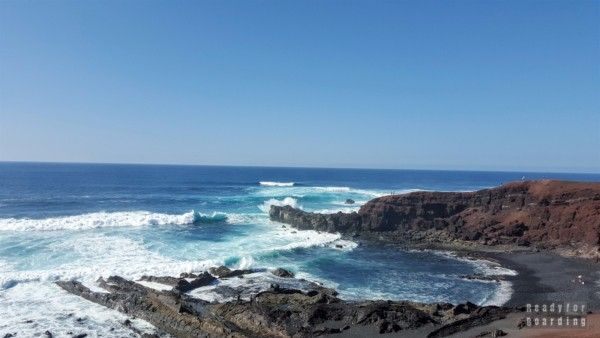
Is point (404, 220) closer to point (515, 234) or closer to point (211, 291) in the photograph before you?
point (515, 234)

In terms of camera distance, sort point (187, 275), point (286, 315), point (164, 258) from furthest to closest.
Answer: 1. point (164, 258)
2. point (187, 275)
3. point (286, 315)

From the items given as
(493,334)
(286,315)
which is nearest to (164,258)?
(286,315)

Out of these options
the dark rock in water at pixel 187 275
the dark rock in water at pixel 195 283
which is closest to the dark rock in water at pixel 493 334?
the dark rock in water at pixel 195 283

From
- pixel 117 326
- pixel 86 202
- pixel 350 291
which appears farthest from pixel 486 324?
pixel 86 202

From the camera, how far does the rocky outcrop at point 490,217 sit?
129ft

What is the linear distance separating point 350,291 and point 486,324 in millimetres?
9085

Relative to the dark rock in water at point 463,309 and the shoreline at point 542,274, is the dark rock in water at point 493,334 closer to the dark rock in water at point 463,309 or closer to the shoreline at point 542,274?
the dark rock in water at point 463,309

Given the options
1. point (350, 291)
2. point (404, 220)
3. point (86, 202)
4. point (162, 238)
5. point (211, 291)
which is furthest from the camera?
point (86, 202)

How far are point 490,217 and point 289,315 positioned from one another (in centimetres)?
3300

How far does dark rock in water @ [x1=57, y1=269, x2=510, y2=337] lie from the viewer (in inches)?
731

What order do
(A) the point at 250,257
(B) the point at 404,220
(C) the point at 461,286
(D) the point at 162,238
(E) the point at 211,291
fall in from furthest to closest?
(B) the point at 404,220
(D) the point at 162,238
(A) the point at 250,257
(C) the point at 461,286
(E) the point at 211,291

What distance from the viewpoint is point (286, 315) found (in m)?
19.5

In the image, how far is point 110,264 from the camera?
98.0 feet

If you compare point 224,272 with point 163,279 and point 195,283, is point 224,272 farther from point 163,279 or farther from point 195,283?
point 163,279
